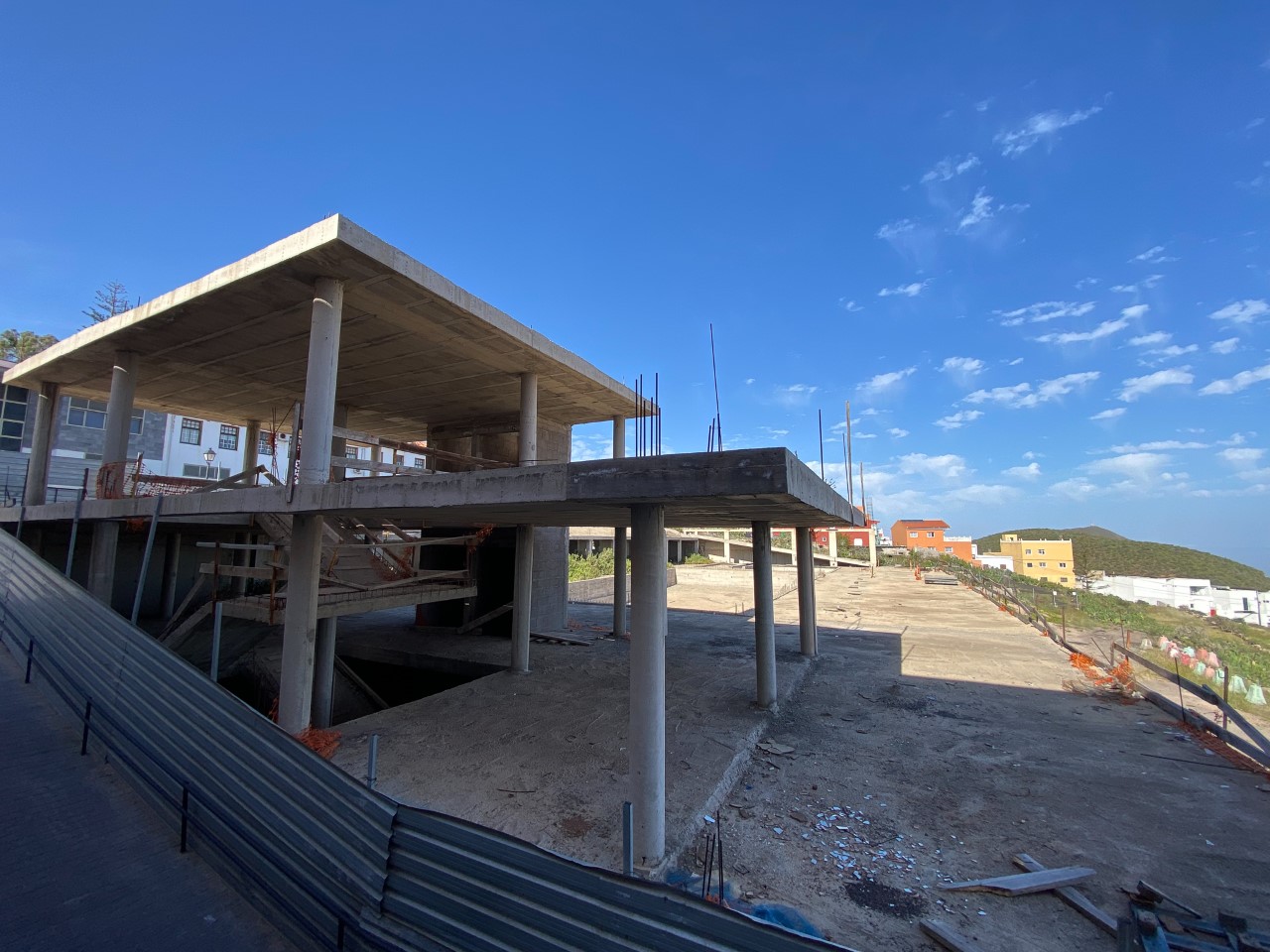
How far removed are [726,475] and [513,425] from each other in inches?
Answer: 555

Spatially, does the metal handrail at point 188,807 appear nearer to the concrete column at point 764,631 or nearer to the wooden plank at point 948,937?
the wooden plank at point 948,937

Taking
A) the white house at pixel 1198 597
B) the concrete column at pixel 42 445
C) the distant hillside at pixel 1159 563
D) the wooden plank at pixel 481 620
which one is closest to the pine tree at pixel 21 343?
the concrete column at pixel 42 445

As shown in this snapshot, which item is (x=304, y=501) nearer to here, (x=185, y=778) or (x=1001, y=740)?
(x=185, y=778)

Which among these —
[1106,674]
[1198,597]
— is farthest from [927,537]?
[1106,674]

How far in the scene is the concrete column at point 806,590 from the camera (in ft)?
39.9

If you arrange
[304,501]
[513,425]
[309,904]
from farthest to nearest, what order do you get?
[513,425] < [304,501] < [309,904]

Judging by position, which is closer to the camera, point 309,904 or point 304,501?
point 309,904

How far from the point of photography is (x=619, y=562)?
14.5m

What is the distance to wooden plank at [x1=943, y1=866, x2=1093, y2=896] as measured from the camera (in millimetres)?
4754

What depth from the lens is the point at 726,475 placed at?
13.4 ft

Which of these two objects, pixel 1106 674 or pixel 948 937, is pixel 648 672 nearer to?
pixel 948 937

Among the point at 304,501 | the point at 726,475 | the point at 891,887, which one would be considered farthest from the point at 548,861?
the point at 304,501

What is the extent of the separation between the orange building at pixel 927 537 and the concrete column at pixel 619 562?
3337 inches

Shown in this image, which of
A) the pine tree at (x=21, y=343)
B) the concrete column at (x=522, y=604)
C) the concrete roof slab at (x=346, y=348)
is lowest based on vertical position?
the concrete column at (x=522, y=604)
